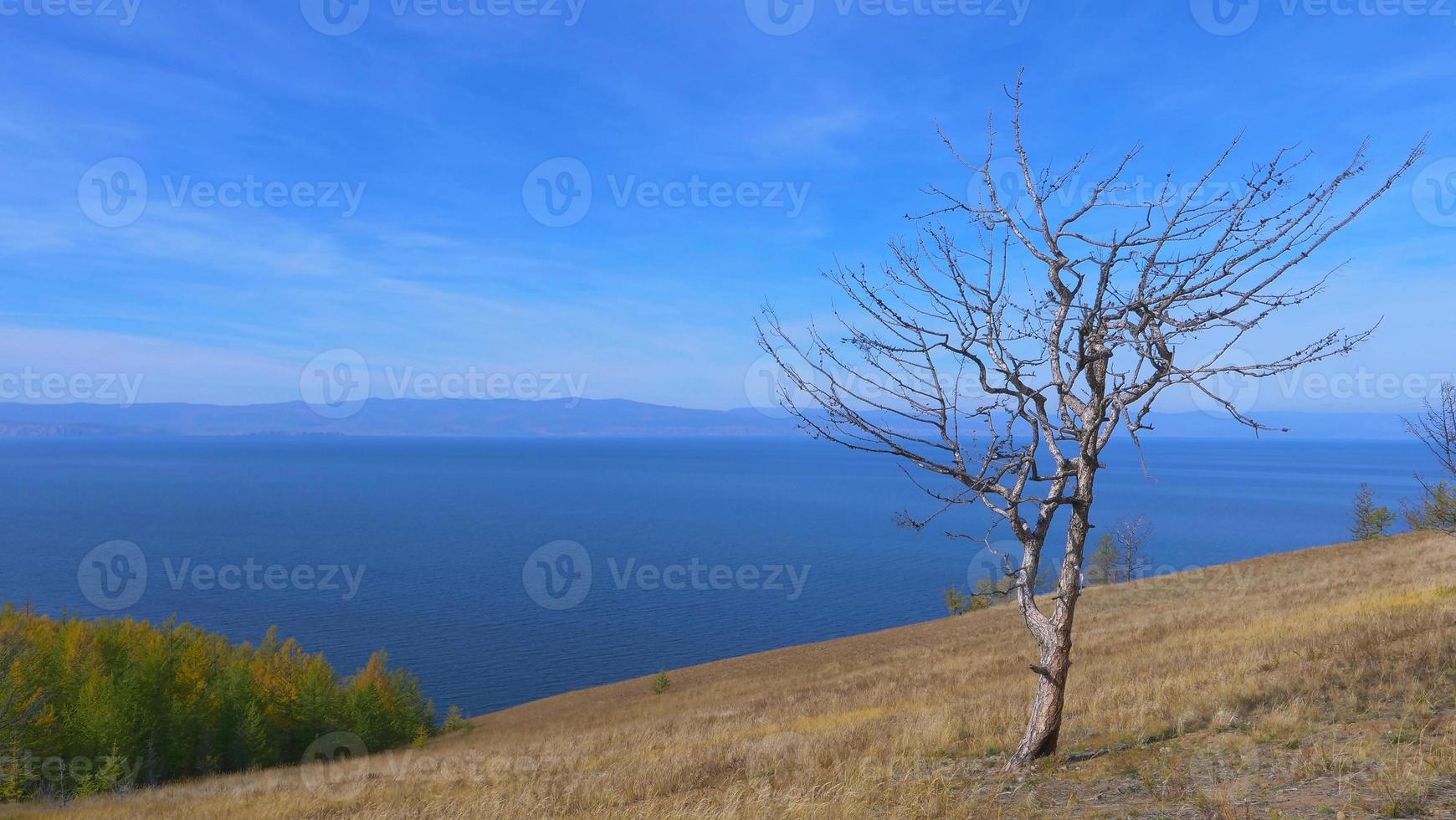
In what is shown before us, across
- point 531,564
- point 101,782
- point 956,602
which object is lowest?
point 956,602

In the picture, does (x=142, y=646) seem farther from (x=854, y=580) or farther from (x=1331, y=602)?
(x=854, y=580)

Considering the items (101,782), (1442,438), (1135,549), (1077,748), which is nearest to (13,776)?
(101,782)

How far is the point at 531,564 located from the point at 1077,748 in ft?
263

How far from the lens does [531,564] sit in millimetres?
84688

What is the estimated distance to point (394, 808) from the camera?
34.9 feet

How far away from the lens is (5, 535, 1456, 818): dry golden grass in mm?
7109

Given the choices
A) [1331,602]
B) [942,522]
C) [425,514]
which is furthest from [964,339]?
[425,514]

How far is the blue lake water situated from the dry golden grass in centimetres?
558

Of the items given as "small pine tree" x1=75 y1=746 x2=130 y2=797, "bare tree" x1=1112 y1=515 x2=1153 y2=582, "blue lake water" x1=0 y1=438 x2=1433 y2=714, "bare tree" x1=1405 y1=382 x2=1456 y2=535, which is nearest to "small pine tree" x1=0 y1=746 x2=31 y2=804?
"small pine tree" x1=75 y1=746 x2=130 y2=797

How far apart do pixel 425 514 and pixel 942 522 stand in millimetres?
80144

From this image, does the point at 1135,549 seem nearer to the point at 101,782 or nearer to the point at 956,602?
the point at 956,602

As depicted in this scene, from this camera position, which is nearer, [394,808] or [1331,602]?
[394,808]

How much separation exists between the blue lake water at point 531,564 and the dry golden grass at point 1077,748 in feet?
18.3

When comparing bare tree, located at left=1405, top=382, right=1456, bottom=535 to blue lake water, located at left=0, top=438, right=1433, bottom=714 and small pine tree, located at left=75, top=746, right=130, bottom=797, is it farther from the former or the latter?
small pine tree, located at left=75, top=746, right=130, bottom=797
